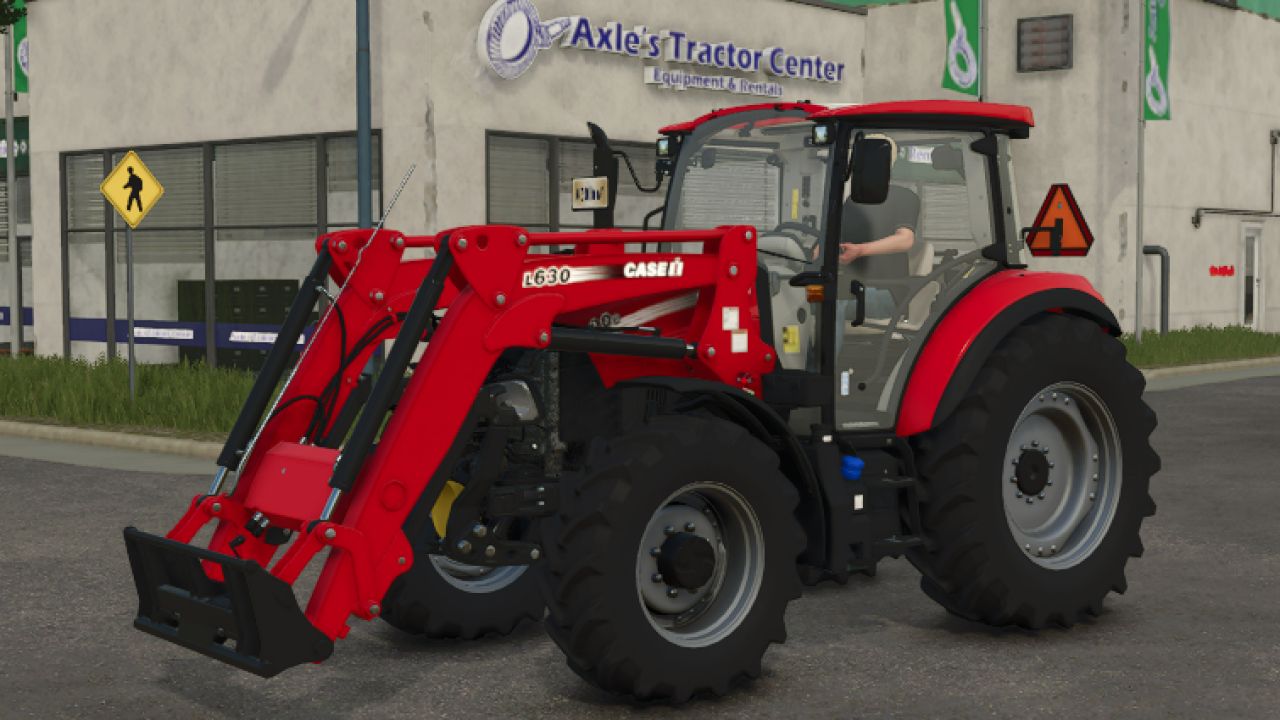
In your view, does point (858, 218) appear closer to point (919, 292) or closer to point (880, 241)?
point (880, 241)

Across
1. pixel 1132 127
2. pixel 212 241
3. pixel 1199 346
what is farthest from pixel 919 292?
pixel 1132 127

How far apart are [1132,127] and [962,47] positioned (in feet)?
18.3

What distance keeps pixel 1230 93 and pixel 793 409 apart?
102ft

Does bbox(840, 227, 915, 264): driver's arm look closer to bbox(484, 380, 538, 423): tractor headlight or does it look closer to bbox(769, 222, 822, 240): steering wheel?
bbox(769, 222, 822, 240): steering wheel

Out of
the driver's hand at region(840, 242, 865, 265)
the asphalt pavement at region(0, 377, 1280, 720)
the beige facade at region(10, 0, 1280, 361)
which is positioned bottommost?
the asphalt pavement at region(0, 377, 1280, 720)

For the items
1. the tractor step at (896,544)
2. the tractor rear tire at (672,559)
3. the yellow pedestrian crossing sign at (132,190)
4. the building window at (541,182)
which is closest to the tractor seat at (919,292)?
the tractor step at (896,544)

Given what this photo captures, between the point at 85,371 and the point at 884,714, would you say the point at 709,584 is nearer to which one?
the point at 884,714

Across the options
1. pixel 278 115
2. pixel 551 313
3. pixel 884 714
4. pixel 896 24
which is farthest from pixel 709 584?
pixel 896 24

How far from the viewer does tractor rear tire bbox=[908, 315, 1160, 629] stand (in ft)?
24.8

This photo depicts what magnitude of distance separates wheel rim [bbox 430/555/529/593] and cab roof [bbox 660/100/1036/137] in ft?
8.01

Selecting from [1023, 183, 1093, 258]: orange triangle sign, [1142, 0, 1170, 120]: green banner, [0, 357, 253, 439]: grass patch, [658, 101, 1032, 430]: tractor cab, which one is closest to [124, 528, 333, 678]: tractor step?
[658, 101, 1032, 430]: tractor cab

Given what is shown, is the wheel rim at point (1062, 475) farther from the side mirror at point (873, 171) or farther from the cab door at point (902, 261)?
the side mirror at point (873, 171)

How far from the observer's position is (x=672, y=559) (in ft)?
21.5

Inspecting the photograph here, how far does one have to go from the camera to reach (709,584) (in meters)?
6.80
